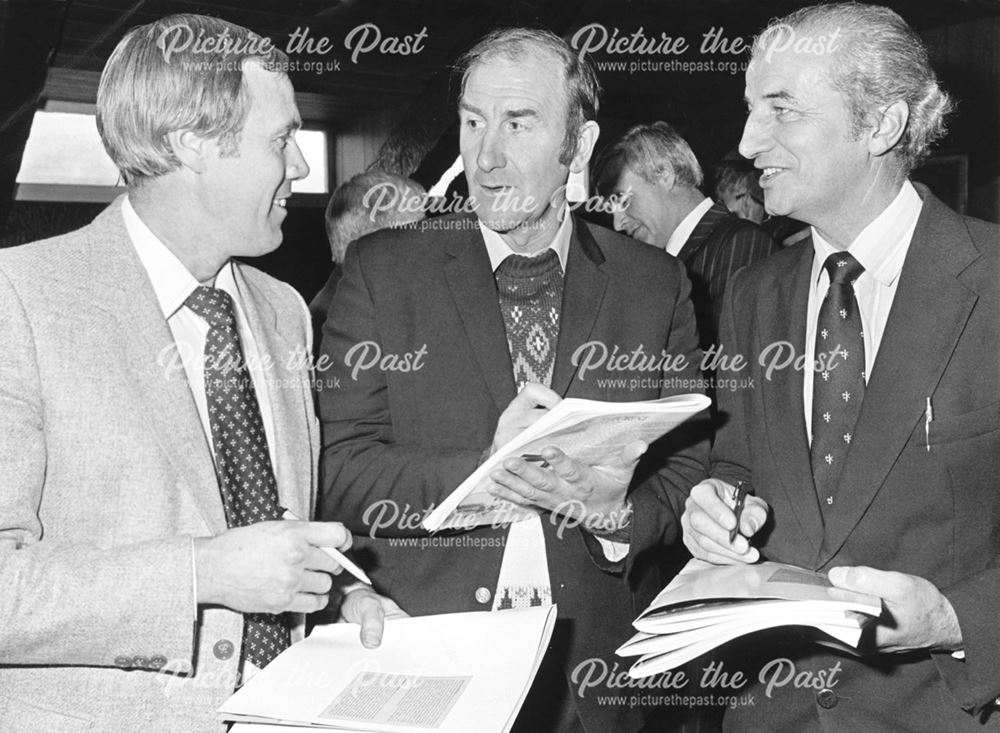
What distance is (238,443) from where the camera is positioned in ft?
5.21

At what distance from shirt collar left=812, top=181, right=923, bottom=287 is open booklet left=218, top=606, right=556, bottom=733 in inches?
35.8

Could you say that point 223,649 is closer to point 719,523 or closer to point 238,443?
point 238,443

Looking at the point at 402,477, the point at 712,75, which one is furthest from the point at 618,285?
the point at 712,75

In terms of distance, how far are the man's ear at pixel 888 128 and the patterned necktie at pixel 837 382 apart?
0.26 m

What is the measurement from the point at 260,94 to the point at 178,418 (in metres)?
0.59

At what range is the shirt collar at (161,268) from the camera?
160cm

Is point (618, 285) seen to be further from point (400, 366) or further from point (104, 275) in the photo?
point (104, 275)

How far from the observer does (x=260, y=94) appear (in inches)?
66.9

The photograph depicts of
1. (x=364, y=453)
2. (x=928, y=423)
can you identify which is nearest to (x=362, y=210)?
(x=364, y=453)

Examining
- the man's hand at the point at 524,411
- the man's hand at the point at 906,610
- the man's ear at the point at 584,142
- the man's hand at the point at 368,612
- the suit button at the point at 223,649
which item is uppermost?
the man's ear at the point at 584,142

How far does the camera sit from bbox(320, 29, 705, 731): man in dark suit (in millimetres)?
Result: 1941

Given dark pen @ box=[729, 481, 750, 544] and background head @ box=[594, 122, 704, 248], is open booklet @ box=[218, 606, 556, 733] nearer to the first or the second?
dark pen @ box=[729, 481, 750, 544]

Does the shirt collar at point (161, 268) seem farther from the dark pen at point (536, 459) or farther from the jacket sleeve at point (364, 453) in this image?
the dark pen at point (536, 459)

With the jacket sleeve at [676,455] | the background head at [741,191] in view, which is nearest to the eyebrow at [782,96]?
the jacket sleeve at [676,455]
